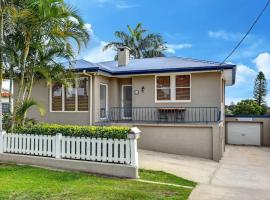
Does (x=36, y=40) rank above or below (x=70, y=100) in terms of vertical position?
above

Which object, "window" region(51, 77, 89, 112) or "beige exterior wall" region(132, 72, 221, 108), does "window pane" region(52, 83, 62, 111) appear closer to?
"window" region(51, 77, 89, 112)

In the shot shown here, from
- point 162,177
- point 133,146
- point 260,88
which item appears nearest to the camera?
point 133,146

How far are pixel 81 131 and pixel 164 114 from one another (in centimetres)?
798

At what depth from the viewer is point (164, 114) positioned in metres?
17.0

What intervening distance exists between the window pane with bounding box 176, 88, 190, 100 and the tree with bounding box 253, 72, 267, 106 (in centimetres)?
2899

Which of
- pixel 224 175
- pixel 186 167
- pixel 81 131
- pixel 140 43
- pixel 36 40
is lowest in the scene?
pixel 224 175

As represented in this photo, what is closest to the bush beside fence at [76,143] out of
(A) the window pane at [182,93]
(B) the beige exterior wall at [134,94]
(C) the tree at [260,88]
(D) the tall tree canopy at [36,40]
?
(D) the tall tree canopy at [36,40]

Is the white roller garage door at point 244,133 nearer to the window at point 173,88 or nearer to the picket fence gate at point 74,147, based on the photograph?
the window at point 173,88

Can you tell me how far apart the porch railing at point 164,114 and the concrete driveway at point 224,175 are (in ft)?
8.64

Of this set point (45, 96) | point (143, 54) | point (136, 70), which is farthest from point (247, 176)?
point (143, 54)

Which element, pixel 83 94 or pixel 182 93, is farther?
pixel 182 93

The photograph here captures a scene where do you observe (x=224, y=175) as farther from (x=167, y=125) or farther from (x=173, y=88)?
(x=173, y=88)

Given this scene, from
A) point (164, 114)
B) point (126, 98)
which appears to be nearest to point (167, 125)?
point (164, 114)

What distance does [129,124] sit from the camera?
1585 cm
